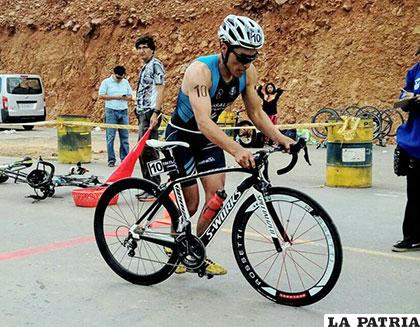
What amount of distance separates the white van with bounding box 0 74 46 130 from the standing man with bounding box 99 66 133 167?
12653 mm

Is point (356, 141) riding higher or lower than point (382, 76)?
lower

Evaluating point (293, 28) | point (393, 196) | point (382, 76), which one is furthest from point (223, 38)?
point (293, 28)

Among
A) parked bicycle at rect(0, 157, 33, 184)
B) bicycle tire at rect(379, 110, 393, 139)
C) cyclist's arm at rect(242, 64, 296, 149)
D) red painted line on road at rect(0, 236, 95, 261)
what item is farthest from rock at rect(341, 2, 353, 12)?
cyclist's arm at rect(242, 64, 296, 149)

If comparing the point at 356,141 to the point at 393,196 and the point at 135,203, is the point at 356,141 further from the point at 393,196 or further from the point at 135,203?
the point at 135,203

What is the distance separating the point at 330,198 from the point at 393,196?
90 cm

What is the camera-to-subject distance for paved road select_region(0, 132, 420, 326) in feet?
14.4

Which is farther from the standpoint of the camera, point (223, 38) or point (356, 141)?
point (356, 141)

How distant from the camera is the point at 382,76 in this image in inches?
798

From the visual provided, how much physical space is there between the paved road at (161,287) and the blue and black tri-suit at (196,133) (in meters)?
0.91

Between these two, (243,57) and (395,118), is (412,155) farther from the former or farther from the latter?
(395,118)

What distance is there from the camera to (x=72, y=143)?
43.8 ft

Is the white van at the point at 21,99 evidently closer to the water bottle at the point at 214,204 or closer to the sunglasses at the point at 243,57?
the water bottle at the point at 214,204

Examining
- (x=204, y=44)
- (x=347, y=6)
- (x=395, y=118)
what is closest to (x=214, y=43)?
(x=204, y=44)

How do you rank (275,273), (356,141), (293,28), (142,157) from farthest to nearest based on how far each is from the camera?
(293,28), (356,141), (142,157), (275,273)
